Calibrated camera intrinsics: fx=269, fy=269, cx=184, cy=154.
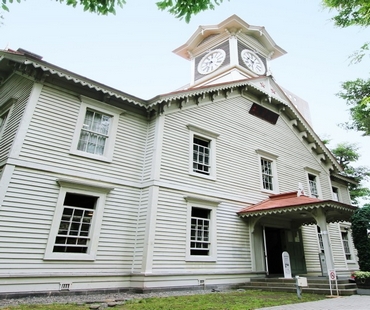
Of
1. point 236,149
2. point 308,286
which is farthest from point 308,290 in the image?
point 236,149

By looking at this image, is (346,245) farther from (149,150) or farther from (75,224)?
(75,224)

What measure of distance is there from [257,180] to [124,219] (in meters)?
7.05

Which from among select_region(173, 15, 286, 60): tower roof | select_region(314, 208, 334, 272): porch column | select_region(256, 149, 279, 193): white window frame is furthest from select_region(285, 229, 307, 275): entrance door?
select_region(173, 15, 286, 60): tower roof

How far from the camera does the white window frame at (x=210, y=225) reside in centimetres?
995

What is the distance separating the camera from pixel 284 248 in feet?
43.4

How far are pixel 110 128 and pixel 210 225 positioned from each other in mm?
5493

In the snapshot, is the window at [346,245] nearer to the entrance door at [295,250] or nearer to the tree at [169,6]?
the entrance door at [295,250]

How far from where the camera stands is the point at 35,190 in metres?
8.02

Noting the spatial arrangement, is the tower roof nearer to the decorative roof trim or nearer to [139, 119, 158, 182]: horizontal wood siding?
[139, 119, 158, 182]: horizontal wood siding

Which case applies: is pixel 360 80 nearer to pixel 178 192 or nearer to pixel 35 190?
pixel 178 192

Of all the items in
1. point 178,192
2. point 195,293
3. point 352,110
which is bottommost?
point 195,293

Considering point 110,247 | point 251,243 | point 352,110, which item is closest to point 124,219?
point 110,247

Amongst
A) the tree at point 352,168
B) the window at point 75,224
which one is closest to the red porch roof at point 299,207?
the window at point 75,224

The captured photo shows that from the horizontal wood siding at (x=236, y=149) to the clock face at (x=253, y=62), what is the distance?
5055 mm
